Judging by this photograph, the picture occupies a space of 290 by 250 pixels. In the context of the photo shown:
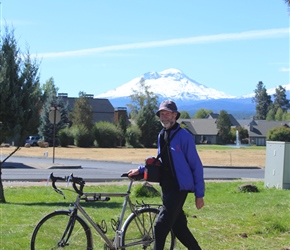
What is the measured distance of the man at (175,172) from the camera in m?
6.55

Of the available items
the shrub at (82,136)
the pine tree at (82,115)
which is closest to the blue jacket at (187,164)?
the shrub at (82,136)

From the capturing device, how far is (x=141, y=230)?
23.6 ft

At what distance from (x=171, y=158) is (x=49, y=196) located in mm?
8508

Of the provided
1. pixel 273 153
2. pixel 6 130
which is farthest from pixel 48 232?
pixel 273 153

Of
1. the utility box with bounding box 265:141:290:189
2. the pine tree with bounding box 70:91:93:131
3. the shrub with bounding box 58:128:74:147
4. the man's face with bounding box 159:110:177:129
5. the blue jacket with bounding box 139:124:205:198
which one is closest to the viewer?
the blue jacket with bounding box 139:124:205:198

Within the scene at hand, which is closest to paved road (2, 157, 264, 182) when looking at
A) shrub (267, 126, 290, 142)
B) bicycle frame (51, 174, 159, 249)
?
bicycle frame (51, 174, 159, 249)

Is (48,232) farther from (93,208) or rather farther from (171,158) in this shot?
(93,208)

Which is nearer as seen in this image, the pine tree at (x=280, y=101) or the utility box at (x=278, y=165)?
the utility box at (x=278, y=165)

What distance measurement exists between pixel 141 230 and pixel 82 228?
2.26ft

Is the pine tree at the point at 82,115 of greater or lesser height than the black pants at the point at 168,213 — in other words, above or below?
above

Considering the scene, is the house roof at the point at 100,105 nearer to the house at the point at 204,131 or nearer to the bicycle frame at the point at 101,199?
the house at the point at 204,131

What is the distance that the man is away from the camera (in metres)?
6.55

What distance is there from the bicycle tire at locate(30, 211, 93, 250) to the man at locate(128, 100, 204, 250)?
2.71 feet

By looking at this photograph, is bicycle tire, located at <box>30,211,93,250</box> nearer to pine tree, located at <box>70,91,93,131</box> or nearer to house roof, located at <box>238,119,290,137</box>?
pine tree, located at <box>70,91,93,131</box>
